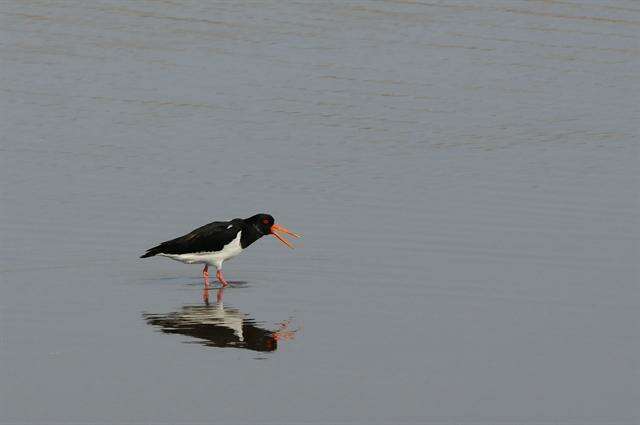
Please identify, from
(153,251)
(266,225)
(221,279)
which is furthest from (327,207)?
(153,251)

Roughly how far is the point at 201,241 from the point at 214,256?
0.89 feet

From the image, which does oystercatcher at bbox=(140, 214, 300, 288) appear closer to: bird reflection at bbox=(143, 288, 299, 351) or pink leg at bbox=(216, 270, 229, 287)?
pink leg at bbox=(216, 270, 229, 287)

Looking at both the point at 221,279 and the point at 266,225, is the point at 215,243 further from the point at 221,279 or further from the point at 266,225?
the point at 266,225

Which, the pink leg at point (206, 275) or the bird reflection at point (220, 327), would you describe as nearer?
the bird reflection at point (220, 327)

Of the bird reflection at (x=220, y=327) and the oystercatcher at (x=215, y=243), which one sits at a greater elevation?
the oystercatcher at (x=215, y=243)

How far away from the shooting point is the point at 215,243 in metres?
21.0

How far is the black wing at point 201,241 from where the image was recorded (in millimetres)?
20766

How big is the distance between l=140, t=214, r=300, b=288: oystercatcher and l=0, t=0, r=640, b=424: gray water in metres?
0.40

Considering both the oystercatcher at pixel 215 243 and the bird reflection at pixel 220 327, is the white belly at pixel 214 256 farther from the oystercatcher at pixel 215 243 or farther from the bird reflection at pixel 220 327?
the bird reflection at pixel 220 327

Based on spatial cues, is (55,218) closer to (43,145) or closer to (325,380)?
(43,145)

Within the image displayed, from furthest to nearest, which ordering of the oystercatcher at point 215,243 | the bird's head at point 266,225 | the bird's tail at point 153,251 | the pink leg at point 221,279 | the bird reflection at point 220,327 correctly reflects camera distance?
the bird's head at point 266,225 < the oystercatcher at point 215,243 < the bird's tail at point 153,251 < the pink leg at point 221,279 < the bird reflection at point 220,327

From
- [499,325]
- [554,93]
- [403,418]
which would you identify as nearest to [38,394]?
[403,418]

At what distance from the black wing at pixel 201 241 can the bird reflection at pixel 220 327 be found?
5.59 feet

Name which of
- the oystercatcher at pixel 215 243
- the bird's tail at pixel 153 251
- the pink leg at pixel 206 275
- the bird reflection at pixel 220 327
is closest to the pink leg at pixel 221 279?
the oystercatcher at pixel 215 243
